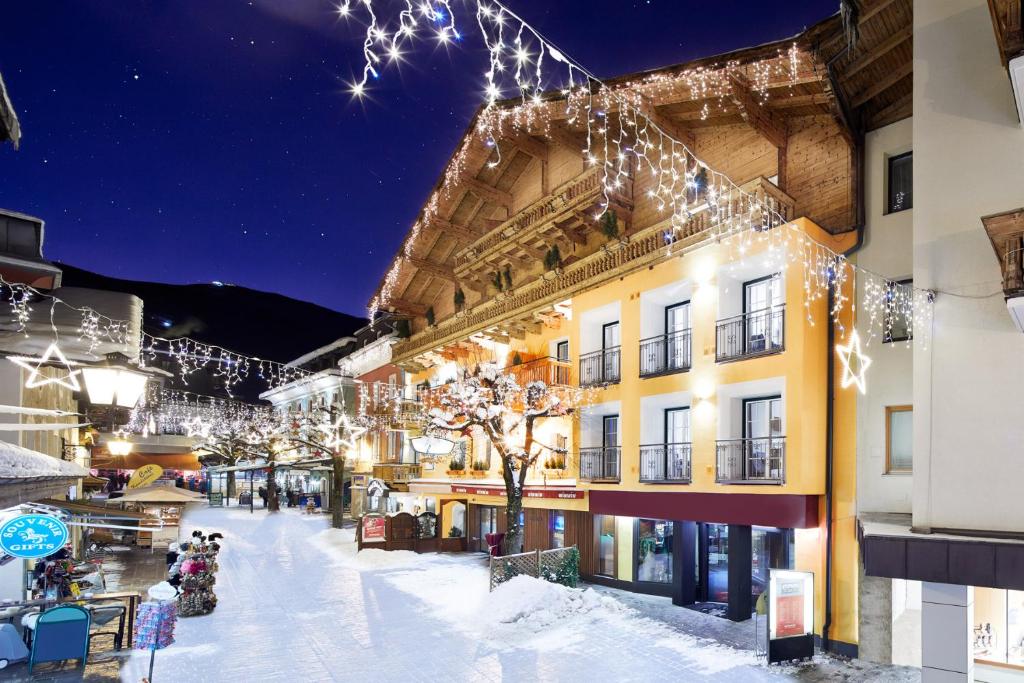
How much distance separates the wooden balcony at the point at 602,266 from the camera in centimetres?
1577

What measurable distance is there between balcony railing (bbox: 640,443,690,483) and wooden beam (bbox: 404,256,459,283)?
1360cm

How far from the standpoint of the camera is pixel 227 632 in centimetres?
1472

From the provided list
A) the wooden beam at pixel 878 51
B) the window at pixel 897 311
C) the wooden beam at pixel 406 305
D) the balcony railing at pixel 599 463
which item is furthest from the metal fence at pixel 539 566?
the wooden beam at pixel 406 305

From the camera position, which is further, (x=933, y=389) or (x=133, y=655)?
(x=133, y=655)

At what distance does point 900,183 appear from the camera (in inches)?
566

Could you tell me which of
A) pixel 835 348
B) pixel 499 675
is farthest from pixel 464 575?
pixel 835 348

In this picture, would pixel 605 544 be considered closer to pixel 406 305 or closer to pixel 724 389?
pixel 724 389

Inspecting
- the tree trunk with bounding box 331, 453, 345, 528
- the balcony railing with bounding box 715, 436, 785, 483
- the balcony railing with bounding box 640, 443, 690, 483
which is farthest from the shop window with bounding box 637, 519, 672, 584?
the tree trunk with bounding box 331, 453, 345, 528

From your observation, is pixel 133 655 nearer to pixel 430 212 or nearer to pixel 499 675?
pixel 499 675

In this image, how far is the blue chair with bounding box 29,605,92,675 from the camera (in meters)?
11.1

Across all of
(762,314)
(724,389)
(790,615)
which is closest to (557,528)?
(724,389)

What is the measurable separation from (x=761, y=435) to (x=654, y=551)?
5.05 meters

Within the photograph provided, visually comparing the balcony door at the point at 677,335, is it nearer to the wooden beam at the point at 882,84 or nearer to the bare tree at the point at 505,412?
the bare tree at the point at 505,412

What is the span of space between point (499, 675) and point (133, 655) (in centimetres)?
675
